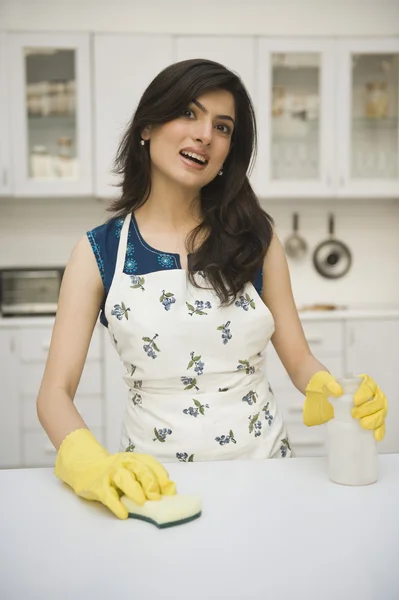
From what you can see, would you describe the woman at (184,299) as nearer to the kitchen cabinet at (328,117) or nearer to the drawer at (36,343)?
the drawer at (36,343)

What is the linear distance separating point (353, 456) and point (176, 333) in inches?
18.6

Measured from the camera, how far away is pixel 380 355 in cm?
335

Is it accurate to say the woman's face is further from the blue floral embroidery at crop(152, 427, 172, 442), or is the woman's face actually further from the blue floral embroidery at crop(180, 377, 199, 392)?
the blue floral embroidery at crop(152, 427, 172, 442)

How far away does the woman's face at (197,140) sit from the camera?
4.58 ft

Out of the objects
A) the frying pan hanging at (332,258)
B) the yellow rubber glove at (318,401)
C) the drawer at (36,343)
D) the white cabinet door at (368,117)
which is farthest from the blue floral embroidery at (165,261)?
the frying pan hanging at (332,258)

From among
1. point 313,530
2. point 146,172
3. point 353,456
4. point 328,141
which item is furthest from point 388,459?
point 328,141

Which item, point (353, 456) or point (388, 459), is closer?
point (353, 456)

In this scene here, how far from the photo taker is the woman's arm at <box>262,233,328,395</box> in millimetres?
1498

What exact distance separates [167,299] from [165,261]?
0.10 meters

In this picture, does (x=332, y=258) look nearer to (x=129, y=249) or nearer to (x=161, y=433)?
(x=129, y=249)

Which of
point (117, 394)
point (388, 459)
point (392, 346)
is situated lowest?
point (117, 394)

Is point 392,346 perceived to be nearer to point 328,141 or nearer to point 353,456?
point 328,141

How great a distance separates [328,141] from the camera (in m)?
3.48

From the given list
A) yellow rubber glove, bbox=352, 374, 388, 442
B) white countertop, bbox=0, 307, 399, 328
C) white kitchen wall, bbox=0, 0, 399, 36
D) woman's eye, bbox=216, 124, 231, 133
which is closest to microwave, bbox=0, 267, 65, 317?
white countertop, bbox=0, 307, 399, 328
